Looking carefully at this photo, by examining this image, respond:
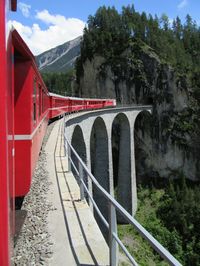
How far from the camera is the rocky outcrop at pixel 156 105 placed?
55.0 metres

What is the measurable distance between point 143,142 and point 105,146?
20679 millimetres

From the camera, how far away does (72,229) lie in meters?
6.14

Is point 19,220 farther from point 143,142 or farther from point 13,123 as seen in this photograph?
point 143,142

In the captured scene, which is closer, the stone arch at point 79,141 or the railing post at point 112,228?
the railing post at point 112,228

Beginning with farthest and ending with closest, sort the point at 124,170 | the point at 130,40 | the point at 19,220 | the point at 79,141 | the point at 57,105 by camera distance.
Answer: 1. the point at 130,40
2. the point at 124,170
3. the point at 79,141
4. the point at 57,105
5. the point at 19,220

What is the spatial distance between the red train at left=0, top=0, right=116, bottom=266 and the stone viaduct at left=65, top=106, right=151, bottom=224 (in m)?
14.2

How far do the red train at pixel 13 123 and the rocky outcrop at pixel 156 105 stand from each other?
49.7 m

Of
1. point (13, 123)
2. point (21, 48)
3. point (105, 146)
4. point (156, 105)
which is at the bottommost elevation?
point (105, 146)

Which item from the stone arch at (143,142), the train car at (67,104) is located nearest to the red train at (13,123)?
the train car at (67,104)

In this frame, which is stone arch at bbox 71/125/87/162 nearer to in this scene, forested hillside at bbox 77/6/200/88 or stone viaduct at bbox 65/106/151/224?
stone viaduct at bbox 65/106/151/224

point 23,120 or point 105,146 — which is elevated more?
point 23,120

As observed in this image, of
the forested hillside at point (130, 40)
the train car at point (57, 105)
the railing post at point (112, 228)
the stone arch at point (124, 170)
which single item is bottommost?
the stone arch at point (124, 170)

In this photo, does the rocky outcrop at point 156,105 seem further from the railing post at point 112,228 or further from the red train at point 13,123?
the railing post at point 112,228

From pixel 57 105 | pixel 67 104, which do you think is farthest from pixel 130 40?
pixel 57 105
